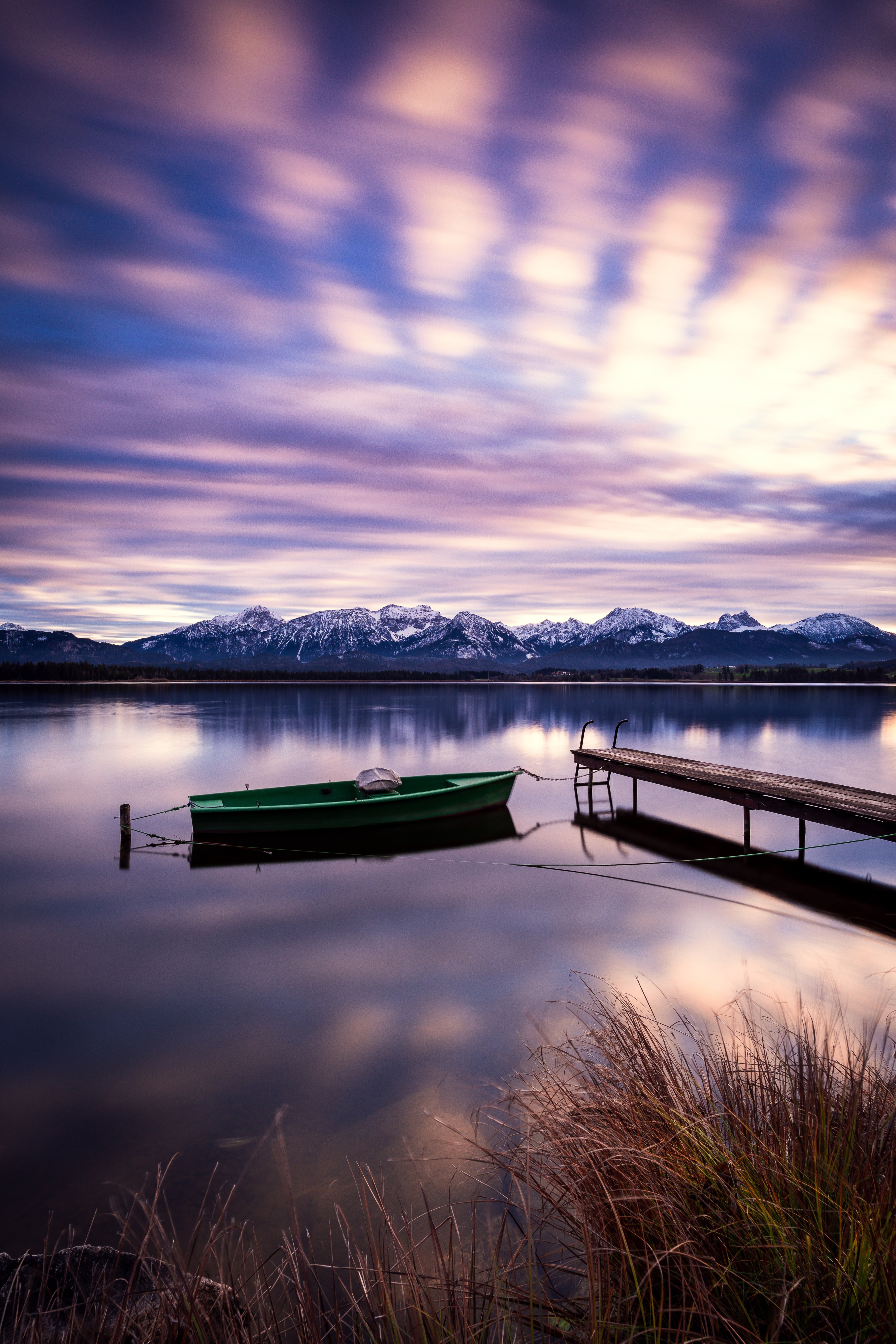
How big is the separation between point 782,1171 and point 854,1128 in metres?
0.44

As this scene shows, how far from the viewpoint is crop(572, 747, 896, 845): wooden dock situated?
12.7 metres

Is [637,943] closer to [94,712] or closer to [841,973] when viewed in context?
[841,973]

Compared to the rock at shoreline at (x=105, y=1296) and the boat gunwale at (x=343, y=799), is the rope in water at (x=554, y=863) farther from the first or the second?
the rock at shoreline at (x=105, y=1296)

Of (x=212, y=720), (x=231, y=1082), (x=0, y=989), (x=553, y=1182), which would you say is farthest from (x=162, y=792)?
(x=212, y=720)

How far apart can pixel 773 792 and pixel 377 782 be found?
9822 millimetres

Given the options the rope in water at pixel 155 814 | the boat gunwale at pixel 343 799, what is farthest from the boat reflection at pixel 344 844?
the rope in water at pixel 155 814

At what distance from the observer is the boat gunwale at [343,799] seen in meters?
17.0

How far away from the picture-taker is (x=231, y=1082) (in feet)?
24.2

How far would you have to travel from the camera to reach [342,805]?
1720cm

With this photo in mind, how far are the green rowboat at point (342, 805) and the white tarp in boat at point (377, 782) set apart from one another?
0.22 metres

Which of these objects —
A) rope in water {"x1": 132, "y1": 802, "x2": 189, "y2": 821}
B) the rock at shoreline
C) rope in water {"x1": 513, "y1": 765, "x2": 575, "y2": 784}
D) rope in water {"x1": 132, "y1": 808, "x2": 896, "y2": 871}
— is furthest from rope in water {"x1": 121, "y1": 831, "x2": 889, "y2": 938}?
the rock at shoreline

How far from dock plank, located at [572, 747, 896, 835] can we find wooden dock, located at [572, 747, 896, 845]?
0.02 m

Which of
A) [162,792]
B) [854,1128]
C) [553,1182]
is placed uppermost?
[854,1128]

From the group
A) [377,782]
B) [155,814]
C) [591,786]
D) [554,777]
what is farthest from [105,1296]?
[554,777]
